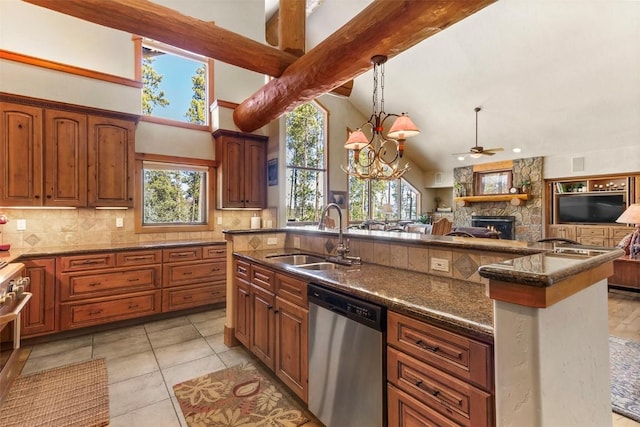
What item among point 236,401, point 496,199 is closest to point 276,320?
point 236,401

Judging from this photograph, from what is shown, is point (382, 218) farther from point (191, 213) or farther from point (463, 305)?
point (463, 305)

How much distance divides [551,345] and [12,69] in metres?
5.11

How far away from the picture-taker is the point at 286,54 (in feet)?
10.5

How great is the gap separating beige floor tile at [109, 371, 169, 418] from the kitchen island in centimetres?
167

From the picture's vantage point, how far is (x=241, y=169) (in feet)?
15.3

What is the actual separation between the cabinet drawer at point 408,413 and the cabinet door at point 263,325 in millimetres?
1168

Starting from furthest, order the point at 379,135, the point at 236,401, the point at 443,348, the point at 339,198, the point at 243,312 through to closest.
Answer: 1. the point at 339,198
2. the point at 379,135
3. the point at 243,312
4. the point at 236,401
5. the point at 443,348

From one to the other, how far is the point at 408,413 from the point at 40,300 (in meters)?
3.72

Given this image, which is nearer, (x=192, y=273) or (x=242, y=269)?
(x=242, y=269)

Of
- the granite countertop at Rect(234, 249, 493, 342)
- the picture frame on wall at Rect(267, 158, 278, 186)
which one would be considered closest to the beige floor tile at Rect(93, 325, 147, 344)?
the granite countertop at Rect(234, 249, 493, 342)

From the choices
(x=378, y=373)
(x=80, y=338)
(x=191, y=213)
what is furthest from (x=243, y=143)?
(x=378, y=373)

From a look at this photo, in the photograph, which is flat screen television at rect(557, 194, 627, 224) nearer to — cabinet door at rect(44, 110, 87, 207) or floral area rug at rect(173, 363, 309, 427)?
floral area rug at rect(173, 363, 309, 427)

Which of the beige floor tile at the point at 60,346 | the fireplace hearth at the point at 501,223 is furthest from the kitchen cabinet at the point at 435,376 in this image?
the fireplace hearth at the point at 501,223

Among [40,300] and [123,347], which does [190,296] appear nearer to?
[123,347]
